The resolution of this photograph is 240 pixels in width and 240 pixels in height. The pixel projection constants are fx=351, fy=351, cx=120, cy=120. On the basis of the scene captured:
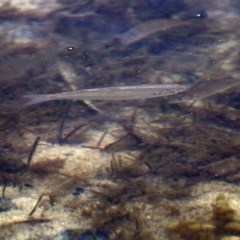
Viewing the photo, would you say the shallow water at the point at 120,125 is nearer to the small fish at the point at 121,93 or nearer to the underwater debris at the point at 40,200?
the underwater debris at the point at 40,200

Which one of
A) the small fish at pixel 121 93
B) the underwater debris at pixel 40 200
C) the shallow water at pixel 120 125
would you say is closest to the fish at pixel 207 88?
the shallow water at pixel 120 125

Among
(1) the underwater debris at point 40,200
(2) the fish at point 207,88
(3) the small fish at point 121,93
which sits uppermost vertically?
(3) the small fish at point 121,93

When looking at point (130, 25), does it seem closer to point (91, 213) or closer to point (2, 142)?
point (2, 142)

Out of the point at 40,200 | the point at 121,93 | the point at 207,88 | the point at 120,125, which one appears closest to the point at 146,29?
the point at 207,88

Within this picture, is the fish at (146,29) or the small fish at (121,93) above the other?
the small fish at (121,93)

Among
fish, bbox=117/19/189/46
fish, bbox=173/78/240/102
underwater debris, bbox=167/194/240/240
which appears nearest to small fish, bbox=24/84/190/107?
fish, bbox=173/78/240/102

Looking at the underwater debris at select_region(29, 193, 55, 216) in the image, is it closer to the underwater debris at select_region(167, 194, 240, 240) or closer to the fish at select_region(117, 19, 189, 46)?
the underwater debris at select_region(167, 194, 240, 240)

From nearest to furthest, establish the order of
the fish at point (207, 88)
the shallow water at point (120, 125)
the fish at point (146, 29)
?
the shallow water at point (120, 125) < the fish at point (207, 88) < the fish at point (146, 29)
